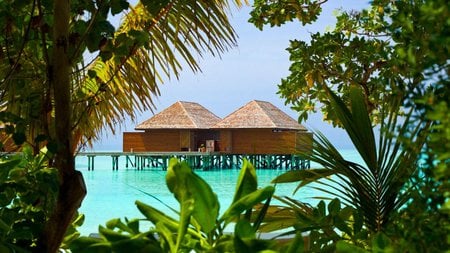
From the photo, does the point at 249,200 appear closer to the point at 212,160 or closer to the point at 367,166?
the point at 367,166

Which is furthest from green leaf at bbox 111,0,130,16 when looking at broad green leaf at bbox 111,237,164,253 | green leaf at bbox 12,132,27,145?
broad green leaf at bbox 111,237,164,253

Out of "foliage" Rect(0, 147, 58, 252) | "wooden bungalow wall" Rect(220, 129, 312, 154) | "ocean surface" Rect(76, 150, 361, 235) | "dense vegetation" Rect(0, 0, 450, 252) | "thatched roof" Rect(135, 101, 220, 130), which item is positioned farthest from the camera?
"thatched roof" Rect(135, 101, 220, 130)

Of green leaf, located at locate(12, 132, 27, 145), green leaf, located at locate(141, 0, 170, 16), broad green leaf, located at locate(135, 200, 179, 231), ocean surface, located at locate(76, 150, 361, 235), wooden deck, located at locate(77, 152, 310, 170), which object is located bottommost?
ocean surface, located at locate(76, 150, 361, 235)

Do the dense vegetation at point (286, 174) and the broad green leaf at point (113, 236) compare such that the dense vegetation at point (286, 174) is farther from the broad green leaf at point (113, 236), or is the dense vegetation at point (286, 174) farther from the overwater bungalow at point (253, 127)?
the overwater bungalow at point (253, 127)

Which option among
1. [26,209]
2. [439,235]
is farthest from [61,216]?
[439,235]

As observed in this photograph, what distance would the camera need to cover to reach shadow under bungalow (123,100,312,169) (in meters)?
29.5

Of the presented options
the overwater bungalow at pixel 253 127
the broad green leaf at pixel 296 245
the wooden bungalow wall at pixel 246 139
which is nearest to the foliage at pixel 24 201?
the broad green leaf at pixel 296 245

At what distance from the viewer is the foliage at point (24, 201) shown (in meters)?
1.36

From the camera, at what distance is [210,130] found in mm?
32875

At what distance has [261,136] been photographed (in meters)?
29.8

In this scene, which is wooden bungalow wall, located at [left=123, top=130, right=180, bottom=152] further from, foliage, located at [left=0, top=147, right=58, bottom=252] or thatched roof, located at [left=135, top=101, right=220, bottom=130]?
foliage, located at [left=0, top=147, right=58, bottom=252]

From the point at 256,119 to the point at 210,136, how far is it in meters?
4.16

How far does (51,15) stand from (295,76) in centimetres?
212

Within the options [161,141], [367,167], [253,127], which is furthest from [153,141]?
[367,167]
